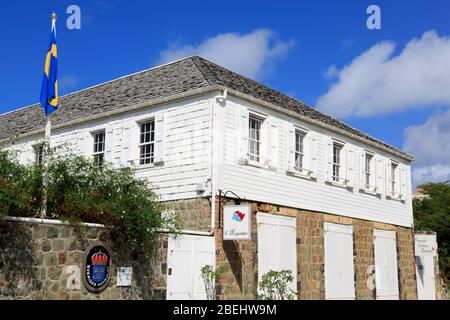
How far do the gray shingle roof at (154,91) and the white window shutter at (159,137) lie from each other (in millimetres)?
811

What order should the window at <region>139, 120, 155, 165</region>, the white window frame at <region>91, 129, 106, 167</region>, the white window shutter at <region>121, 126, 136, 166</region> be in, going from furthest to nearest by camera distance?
the white window frame at <region>91, 129, 106, 167</region> → the white window shutter at <region>121, 126, 136, 166</region> → the window at <region>139, 120, 155, 165</region>

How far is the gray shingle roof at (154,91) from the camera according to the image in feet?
60.4

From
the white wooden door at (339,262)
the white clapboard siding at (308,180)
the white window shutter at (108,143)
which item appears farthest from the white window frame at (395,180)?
the white window shutter at (108,143)

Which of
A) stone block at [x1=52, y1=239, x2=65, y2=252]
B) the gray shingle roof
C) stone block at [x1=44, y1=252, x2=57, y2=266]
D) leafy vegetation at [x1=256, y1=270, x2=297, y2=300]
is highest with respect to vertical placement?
the gray shingle roof

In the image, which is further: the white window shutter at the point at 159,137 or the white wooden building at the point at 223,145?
the white window shutter at the point at 159,137

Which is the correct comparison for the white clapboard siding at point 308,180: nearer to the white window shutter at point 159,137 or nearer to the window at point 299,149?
the window at point 299,149

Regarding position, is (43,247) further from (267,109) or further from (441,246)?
(441,246)

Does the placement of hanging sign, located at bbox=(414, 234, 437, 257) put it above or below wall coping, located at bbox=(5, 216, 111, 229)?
above

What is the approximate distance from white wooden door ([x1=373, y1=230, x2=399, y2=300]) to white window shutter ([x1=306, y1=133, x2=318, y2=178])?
15.4 feet

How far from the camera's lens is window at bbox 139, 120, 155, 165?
59.3 feet

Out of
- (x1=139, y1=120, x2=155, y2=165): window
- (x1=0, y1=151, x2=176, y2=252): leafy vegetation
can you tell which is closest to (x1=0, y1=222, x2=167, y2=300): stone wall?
(x1=0, y1=151, x2=176, y2=252): leafy vegetation

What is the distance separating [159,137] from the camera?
17.7 meters

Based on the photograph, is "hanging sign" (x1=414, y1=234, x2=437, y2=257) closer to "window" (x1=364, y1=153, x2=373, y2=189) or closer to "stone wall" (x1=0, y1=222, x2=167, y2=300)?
"window" (x1=364, y1=153, x2=373, y2=189)
